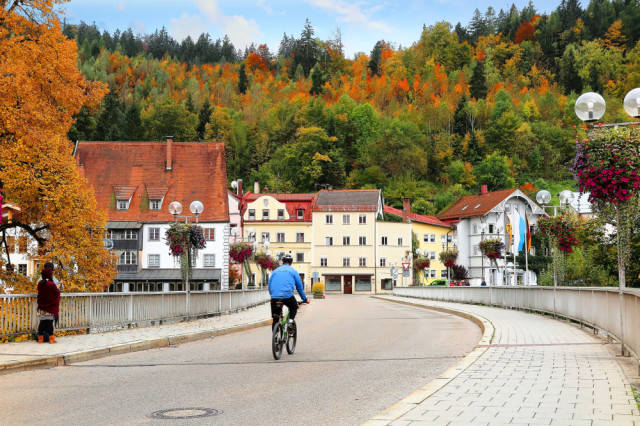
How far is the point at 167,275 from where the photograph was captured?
70.9 metres

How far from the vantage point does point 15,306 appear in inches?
633

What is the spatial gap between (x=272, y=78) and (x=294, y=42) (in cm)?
2069

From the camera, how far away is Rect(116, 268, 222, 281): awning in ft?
230

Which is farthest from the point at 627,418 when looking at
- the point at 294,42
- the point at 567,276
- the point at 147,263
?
the point at 294,42

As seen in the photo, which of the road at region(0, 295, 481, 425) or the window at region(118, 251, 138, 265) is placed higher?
the window at region(118, 251, 138, 265)

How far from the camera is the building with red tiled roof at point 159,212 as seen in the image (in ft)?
231

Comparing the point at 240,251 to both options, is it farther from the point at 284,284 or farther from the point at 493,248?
the point at 284,284

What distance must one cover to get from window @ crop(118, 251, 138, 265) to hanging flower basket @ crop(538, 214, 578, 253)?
169 feet

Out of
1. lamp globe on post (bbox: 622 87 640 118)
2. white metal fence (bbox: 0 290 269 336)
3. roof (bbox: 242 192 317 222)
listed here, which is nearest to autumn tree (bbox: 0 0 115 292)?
white metal fence (bbox: 0 290 269 336)

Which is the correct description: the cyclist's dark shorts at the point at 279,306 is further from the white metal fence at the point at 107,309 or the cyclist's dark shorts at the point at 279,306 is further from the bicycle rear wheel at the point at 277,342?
the white metal fence at the point at 107,309

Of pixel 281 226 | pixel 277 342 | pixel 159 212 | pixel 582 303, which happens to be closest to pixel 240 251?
pixel 159 212

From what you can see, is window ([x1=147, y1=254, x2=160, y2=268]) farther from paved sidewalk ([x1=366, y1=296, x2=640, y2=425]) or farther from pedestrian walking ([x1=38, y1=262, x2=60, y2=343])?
paved sidewalk ([x1=366, y1=296, x2=640, y2=425])

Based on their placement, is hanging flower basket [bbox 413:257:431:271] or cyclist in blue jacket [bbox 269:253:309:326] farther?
hanging flower basket [bbox 413:257:431:271]

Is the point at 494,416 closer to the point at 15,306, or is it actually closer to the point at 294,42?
the point at 15,306
